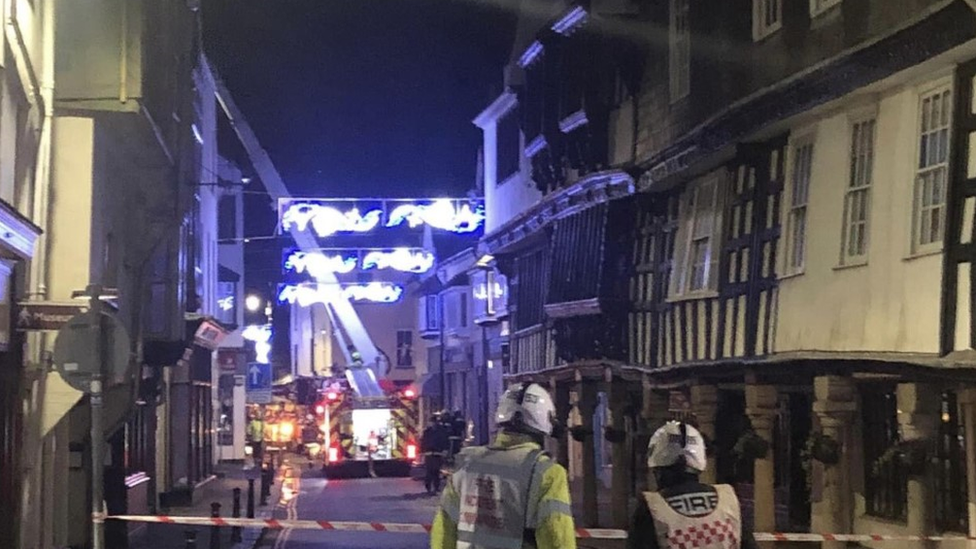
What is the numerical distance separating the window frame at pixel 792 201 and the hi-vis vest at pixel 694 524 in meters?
10.2

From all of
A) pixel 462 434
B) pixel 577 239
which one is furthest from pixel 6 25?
pixel 462 434

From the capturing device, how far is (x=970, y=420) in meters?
12.9

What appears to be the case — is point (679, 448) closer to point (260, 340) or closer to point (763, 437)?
point (763, 437)

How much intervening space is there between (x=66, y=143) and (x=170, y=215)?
691 cm

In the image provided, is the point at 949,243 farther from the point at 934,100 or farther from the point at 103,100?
the point at 103,100

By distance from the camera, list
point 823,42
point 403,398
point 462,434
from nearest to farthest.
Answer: point 823,42 → point 462,434 → point 403,398

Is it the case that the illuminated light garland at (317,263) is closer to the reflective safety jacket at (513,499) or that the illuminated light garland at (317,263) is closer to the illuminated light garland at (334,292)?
the illuminated light garland at (334,292)

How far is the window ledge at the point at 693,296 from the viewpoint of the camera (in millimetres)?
19297

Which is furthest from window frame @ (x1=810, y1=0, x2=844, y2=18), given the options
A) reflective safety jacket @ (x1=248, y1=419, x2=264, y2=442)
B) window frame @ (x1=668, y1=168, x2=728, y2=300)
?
reflective safety jacket @ (x1=248, y1=419, x2=264, y2=442)

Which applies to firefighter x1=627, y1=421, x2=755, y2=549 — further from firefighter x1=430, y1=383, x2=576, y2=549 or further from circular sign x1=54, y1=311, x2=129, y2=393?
circular sign x1=54, y1=311, x2=129, y2=393

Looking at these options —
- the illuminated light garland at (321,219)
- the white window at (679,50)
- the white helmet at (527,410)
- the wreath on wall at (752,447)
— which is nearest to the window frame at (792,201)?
the wreath on wall at (752,447)

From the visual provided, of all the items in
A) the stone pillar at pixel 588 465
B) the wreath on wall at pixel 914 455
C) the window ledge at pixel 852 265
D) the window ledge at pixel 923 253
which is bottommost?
the stone pillar at pixel 588 465

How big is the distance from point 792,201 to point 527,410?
10774 millimetres

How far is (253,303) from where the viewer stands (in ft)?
226
